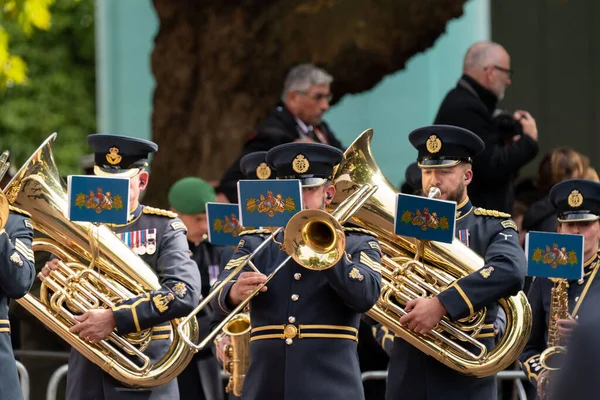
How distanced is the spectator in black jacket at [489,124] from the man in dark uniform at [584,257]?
1.64 meters

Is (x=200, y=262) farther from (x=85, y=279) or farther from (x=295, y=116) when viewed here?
(x=85, y=279)

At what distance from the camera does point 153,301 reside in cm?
750

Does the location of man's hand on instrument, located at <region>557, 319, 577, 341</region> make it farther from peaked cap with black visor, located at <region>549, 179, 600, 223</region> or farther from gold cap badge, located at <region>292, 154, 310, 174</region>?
gold cap badge, located at <region>292, 154, 310, 174</region>

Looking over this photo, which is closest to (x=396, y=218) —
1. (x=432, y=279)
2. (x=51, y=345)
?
(x=432, y=279)

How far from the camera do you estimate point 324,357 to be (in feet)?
22.6

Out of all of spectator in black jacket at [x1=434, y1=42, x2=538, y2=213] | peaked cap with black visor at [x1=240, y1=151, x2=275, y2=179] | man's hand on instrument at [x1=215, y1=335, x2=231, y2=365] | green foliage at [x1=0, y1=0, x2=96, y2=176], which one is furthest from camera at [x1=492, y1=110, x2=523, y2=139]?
green foliage at [x1=0, y1=0, x2=96, y2=176]

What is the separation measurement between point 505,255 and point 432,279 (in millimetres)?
418

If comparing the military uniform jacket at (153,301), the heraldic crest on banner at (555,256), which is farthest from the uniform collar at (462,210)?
the military uniform jacket at (153,301)

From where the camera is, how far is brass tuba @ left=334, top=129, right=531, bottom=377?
7.42 meters

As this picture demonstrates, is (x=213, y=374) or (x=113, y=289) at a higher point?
(x=113, y=289)

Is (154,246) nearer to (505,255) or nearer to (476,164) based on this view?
(505,255)

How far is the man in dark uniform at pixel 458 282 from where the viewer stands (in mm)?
7297

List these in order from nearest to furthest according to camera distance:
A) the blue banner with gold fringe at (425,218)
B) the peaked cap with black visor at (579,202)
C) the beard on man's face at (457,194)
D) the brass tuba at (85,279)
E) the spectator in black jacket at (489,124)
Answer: the blue banner with gold fringe at (425,218), the brass tuba at (85,279), the beard on man's face at (457,194), the peaked cap with black visor at (579,202), the spectator in black jacket at (489,124)

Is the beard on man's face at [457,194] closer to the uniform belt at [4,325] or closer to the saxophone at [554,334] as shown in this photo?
the saxophone at [554,334]
